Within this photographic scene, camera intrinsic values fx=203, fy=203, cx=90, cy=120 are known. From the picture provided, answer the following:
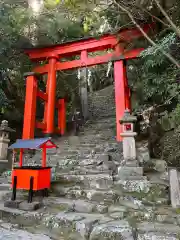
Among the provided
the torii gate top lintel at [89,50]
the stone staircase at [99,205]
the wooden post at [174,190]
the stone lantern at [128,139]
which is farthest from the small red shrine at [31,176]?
the torii gate top lintel at [89,50]

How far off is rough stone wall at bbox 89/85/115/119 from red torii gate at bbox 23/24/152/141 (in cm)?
608

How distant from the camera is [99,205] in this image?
4.08m

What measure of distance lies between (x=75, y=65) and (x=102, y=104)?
28.6ft

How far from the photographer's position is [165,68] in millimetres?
6906

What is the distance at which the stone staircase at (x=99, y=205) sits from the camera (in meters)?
3.16

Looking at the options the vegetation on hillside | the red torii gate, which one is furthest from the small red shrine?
the vegetation on hillside

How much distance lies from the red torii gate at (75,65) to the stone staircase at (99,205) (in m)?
1.96

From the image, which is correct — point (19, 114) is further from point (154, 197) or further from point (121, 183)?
point (154, 197)

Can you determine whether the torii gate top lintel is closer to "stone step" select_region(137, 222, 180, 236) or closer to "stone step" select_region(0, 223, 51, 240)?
"stone step" select_region(137, 222, 180, 236)

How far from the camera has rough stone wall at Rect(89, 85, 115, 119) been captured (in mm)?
15228

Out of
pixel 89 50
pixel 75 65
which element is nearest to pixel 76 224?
pixel 75 65

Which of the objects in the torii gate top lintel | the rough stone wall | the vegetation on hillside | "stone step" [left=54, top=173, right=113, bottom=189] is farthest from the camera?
the rough stone wall

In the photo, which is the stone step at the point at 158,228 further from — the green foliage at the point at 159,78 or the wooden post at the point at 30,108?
the wooden post at the point at 30,108

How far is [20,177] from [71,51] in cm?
633
